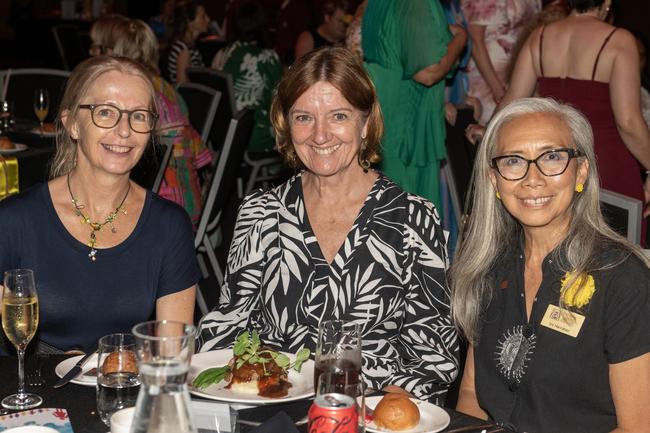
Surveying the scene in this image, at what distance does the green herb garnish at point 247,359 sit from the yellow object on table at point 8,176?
221 centimetres

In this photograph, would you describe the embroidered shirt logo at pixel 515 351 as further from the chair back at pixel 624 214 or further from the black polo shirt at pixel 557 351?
the chair back at pixel 624 214

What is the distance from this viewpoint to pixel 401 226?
258 centimetres

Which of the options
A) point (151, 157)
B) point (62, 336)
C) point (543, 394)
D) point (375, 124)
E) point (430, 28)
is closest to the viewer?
point (543, 394)

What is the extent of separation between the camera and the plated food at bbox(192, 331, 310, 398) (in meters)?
1.90

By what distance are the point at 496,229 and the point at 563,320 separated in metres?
0.33

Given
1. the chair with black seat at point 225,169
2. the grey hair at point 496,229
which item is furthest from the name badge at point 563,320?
the chair with black seat at point 225,169

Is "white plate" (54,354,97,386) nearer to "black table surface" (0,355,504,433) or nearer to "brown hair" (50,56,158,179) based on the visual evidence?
"black table surface" (0,355,504,433)

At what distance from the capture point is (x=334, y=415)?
1449 millimetres

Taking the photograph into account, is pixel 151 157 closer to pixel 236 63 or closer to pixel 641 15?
pixel 236 63

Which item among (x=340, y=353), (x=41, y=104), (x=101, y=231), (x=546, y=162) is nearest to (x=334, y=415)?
(x=340, y=353)

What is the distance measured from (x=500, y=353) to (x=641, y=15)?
7336 mm

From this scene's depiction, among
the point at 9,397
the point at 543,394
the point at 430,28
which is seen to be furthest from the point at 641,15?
the point at 9,397

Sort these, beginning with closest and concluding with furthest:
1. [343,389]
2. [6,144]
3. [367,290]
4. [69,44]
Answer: [343,389], [367,290], [6,144], [69,44]

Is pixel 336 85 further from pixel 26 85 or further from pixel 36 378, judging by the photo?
pixel 26 85
